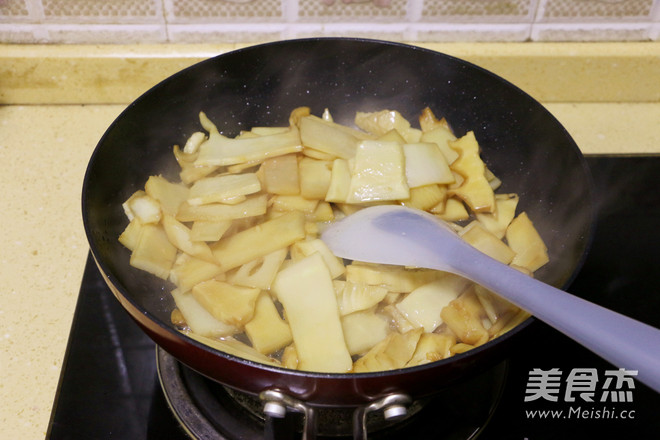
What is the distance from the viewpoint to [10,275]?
3.35 ft

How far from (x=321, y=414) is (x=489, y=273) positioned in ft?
1.05

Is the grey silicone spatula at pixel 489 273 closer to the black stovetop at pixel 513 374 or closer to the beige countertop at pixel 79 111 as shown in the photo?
the black stovetop at pixel 513 374

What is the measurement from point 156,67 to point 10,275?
1.65 ft

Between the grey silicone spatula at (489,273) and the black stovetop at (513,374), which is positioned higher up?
the grey silicone spatula at (489,273)

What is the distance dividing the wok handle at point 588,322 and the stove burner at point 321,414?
0.59 feet

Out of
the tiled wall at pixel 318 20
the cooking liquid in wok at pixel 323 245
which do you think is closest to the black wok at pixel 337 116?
the cooking liquid in wok at pixel 323 245

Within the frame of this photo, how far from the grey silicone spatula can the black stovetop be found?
14 centimetres

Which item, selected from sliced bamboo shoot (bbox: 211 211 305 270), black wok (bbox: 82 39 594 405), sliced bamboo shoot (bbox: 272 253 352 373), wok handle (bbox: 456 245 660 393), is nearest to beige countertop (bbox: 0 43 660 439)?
black wok (bbox: 82 39 594 405)

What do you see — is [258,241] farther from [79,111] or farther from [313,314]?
[79,111]

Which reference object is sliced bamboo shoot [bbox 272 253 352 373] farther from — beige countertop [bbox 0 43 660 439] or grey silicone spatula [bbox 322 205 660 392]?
beige countertop [bbox 0 43 660 439]

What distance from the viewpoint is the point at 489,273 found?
30.5 inches

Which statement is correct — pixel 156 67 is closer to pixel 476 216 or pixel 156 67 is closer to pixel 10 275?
pixel 10 275

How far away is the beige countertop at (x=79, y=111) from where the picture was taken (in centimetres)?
104

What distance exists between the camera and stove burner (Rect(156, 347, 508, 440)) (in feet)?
2.81
